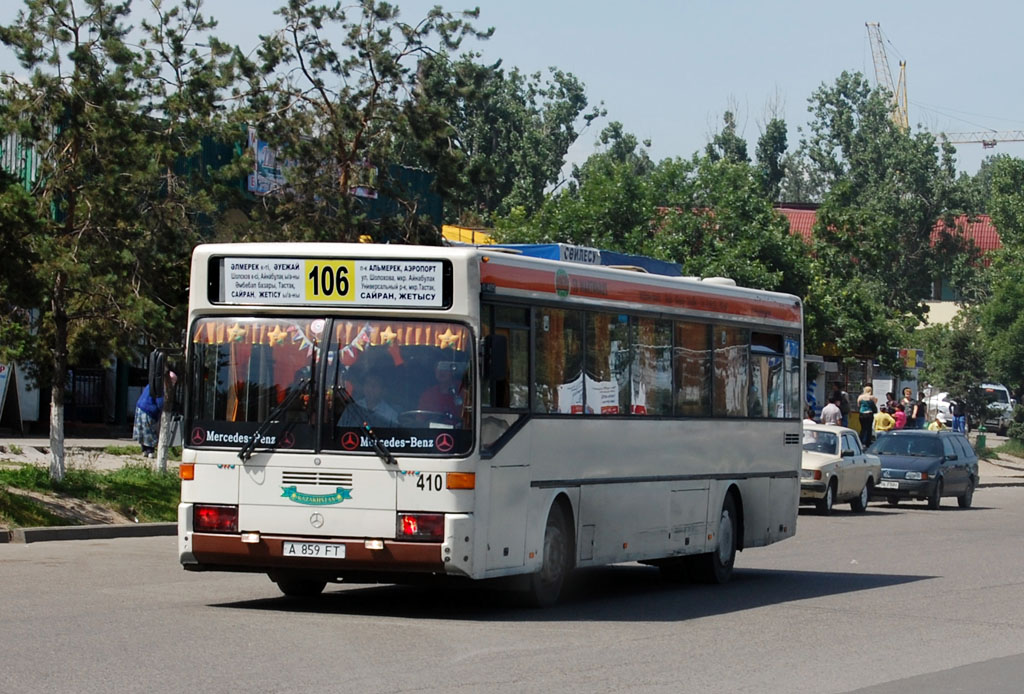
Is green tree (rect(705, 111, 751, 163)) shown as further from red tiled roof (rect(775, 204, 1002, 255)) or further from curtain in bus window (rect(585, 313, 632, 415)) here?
curtain in bus window (rect(585, 313, 632, 415))

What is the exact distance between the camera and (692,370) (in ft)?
51.4

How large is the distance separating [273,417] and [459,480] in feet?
4.93

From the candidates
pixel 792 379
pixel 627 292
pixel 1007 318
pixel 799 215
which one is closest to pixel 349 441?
pixel 627 292

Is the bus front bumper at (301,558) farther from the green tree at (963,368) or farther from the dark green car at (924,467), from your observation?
the green tree at (963,368)

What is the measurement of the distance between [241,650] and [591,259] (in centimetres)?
855

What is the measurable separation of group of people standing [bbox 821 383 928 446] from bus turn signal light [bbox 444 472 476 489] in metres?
23.8

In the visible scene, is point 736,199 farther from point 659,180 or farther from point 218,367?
point 218,367

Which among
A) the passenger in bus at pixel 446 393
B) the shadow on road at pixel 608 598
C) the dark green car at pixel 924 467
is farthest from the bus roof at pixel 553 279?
the dark green car at pixel 924 467

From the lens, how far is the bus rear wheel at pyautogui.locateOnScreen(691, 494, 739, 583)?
1634 cm

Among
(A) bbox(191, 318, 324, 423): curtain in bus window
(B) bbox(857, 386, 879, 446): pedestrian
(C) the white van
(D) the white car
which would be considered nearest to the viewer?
(A) bbox(191, 318, 324, 423): curtain in bus window

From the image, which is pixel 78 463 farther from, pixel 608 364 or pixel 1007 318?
pixel 1007 318

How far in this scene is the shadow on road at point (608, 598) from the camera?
12.9 meters

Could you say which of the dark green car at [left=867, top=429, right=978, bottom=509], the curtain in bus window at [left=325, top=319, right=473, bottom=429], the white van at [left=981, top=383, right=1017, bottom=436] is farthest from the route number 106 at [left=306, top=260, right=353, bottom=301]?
the white van at [left=981, top=383, right=1017, bottom=436]

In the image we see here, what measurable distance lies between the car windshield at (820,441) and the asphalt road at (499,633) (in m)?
11.2
